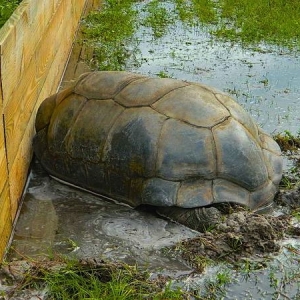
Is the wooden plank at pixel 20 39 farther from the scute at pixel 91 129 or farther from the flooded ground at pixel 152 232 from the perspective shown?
the flooded ground at pixel 152 232

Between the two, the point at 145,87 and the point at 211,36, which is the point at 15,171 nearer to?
the point at 145,87

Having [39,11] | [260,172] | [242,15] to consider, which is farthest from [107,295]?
[242,15]

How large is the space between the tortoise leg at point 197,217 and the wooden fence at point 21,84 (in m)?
1.09

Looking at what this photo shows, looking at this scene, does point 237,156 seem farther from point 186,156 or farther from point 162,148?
point 162,148

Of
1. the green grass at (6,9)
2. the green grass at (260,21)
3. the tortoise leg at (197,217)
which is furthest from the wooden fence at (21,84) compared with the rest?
the green grass at (260,21)

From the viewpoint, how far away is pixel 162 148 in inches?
186

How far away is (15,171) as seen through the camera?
475 cm

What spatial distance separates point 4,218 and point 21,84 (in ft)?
3.44

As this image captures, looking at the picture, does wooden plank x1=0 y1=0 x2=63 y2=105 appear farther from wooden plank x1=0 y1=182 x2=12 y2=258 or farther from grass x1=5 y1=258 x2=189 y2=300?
grass x1=5 y1=258 x2=189 y2=300

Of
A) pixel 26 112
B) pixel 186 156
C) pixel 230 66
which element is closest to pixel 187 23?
pixel 230 66

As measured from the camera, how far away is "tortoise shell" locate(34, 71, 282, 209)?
15.4 ft

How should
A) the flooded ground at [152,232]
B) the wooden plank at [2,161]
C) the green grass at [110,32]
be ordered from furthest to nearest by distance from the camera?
1. the green grass at [110,32]
2. the wooden plank at [2,161]
3. the flooded ground at [152,232]

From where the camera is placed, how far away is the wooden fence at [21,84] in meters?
4.31

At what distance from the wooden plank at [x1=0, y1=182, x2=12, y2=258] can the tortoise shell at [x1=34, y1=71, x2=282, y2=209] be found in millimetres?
815
